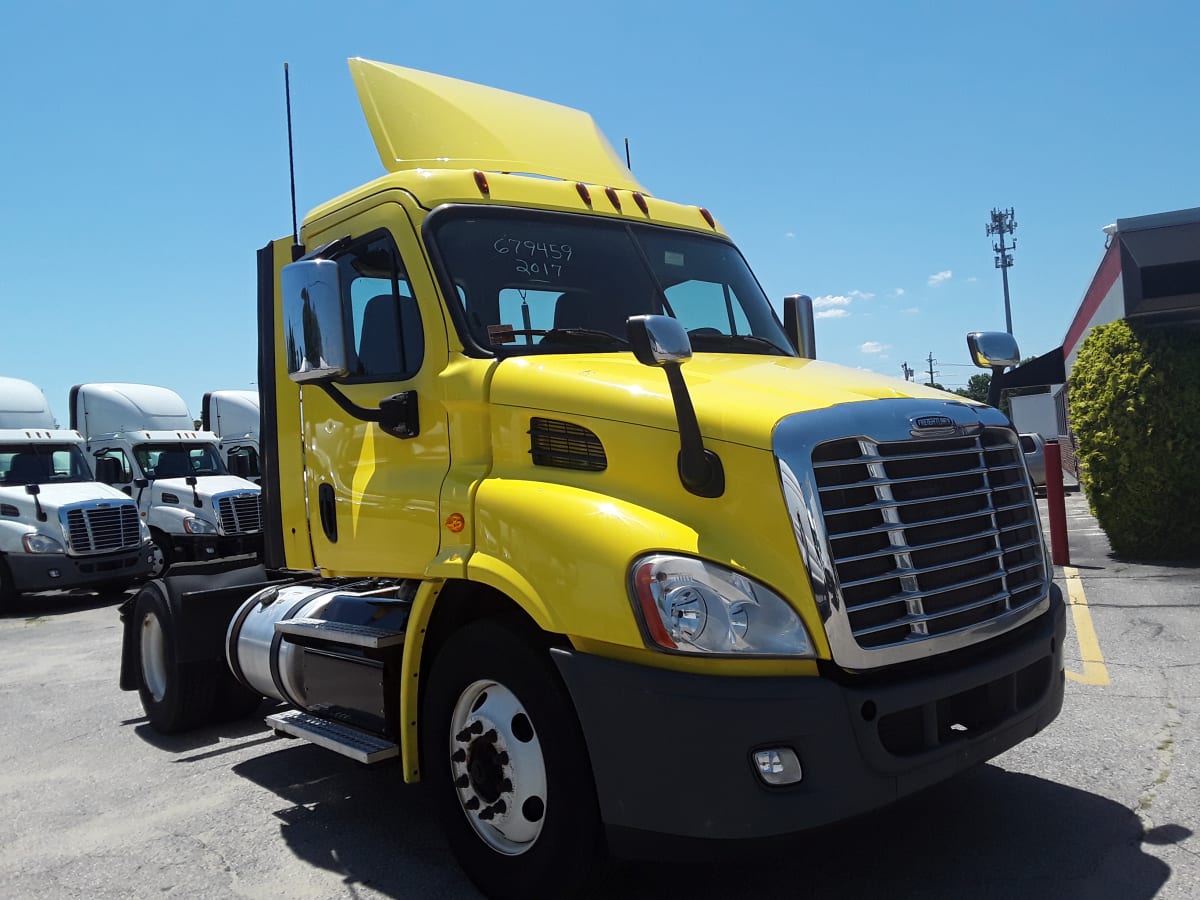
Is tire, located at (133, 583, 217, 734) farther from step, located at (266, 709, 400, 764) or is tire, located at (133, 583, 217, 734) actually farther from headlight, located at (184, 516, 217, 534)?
headlight, located at (184, 516, 217, 534)

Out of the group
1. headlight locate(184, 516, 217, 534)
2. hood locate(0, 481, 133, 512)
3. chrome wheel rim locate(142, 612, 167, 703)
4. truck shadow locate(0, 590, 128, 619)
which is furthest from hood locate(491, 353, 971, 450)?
headlight locate(184, 516, 217, 534)

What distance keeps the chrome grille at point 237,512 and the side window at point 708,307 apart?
13.1m

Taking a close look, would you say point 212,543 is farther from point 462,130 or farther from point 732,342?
point 732,342

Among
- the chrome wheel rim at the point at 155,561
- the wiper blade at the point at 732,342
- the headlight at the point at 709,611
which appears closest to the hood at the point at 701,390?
the wiper blade at the point at 732,342

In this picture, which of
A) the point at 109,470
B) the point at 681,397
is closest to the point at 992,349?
the point at 681,397

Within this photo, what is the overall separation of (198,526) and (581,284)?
13.5 meters

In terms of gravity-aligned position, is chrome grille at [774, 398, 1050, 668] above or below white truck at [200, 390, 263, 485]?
below

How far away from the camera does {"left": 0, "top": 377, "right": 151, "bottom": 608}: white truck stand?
44.7ft

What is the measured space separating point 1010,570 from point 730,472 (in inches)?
48.5

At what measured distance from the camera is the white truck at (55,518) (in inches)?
537

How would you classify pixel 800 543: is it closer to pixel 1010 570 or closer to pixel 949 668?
pixel 949 668

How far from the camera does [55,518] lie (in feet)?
45.6

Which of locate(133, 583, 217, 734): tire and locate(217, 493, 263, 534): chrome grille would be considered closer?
locate(133, 583, 217, 734): tire

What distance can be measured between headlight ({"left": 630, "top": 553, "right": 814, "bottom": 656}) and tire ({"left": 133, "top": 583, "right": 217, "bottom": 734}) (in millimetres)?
4264
